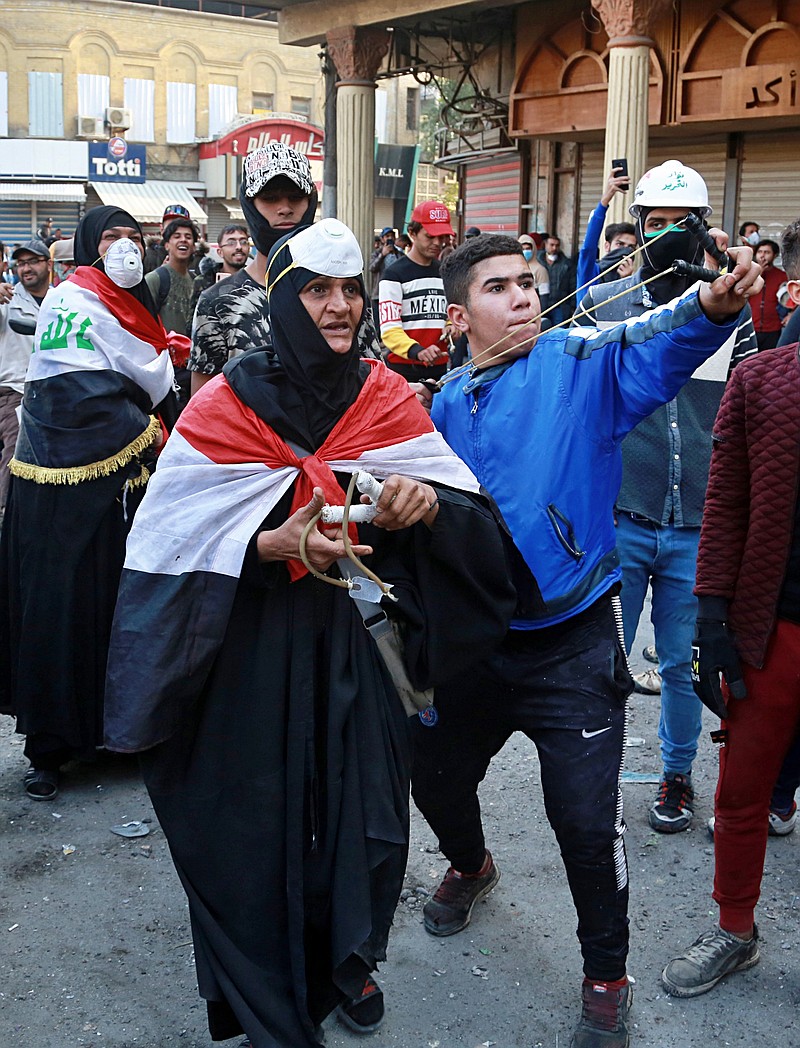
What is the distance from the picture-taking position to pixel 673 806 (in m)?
4.16

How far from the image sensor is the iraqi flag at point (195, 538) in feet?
8.51

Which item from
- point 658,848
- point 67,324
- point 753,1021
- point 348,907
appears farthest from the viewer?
point 67,324

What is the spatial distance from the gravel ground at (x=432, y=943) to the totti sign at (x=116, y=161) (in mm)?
34194

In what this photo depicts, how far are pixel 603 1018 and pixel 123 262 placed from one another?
3.24 meters

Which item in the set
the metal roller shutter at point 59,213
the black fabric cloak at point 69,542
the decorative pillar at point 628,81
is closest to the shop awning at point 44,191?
the metal roller shutter at point 59,213

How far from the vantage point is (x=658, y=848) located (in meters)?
4.03

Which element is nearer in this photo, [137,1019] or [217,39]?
[137,1019]

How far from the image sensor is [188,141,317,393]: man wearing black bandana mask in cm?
405

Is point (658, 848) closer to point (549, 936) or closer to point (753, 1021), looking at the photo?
point (549, 936)

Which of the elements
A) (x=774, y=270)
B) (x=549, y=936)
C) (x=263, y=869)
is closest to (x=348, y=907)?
(x=263, y=869)

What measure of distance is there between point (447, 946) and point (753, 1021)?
35.0 inches

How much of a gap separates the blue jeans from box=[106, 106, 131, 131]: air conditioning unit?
35.2m

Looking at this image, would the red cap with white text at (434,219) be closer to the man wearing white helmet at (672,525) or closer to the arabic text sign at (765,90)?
the man wearing white helmet at (672,525)

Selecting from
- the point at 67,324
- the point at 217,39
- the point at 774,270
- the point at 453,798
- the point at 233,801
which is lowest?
the point at 453,798
